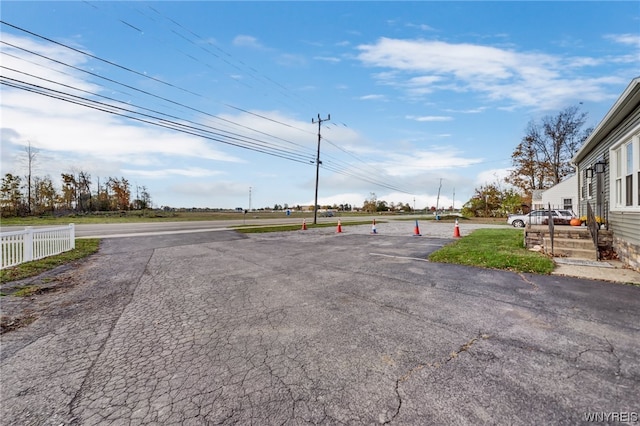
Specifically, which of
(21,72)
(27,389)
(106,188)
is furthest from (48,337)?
Answer: (106,188)

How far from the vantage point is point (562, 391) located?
89.4 inches

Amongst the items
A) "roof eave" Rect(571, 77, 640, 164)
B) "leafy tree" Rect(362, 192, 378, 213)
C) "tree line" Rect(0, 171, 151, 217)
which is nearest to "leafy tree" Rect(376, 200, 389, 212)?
"leafy tree" Rect(362, 192, 378, 213)

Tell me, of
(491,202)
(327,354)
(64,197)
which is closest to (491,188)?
(491,202)

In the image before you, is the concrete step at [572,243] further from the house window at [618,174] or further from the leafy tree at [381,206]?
the leafy tree at [381,206]

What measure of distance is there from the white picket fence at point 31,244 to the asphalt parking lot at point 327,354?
12.3 ft

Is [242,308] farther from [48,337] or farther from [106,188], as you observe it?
[106,188]

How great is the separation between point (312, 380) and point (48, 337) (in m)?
3.47

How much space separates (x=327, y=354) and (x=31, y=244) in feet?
33.6

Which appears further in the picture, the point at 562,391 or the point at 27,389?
the point at 27,389

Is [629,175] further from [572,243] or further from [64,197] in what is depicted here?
[64,197]

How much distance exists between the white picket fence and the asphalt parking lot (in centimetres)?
376

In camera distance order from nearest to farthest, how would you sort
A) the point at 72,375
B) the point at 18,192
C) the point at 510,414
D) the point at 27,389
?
the point at 510,414
the point at 27,389
the point at 72,375
the point at 18,192

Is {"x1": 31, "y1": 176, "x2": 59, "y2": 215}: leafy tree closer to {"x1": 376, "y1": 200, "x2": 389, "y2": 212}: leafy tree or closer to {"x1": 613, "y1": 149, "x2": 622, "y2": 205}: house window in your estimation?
{"x1": 613, "y1": 149, "x2": 622, "y2": 205}: house window

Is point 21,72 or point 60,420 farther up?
point 21,72
